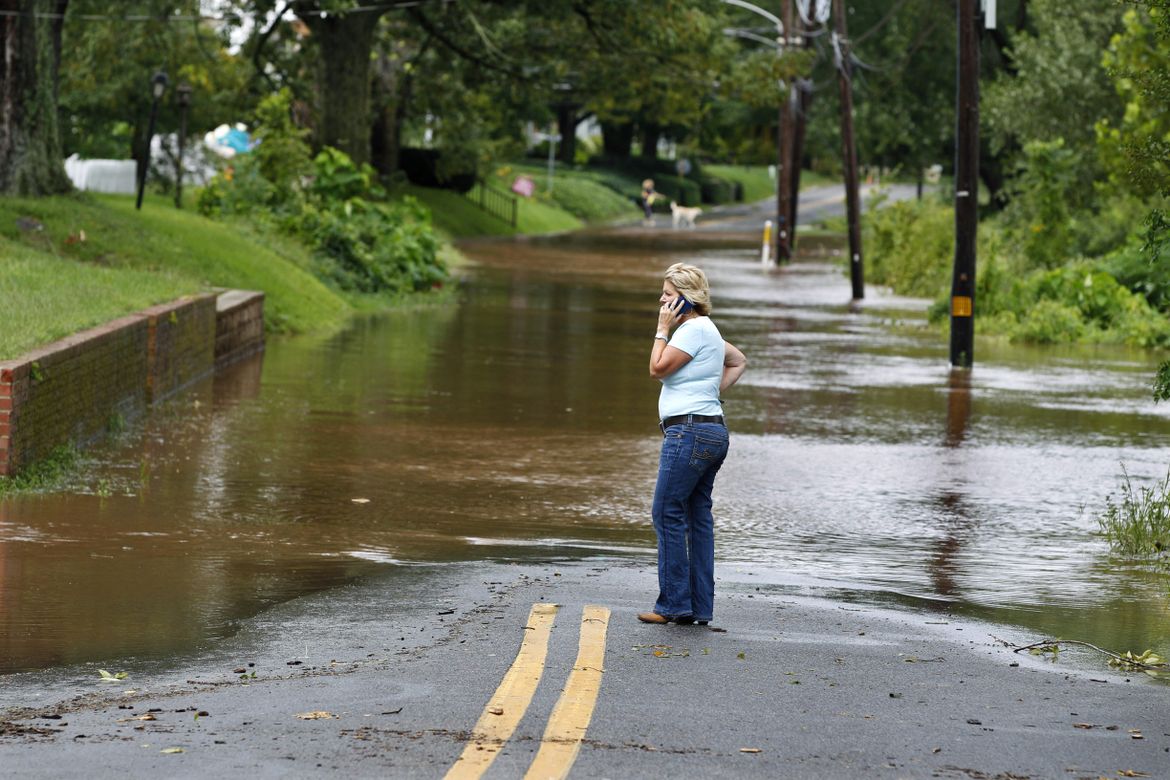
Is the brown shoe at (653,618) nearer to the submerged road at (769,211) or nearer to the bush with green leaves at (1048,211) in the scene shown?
the bush with green leaves at (1048,211)

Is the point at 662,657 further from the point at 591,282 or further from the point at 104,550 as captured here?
the point at 591,282

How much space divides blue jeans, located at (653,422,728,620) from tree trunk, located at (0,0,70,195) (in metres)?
16.6

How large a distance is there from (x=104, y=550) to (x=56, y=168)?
1561cm

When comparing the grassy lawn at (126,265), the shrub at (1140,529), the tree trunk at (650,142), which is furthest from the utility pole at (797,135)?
the tree trunk at (650,142)

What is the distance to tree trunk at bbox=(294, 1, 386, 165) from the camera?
3425 centimetres

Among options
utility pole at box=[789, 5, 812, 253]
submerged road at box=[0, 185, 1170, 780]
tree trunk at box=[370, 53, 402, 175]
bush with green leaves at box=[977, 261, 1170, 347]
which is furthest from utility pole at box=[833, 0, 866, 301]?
submerged road at box=[0, 185, 1170, 780]

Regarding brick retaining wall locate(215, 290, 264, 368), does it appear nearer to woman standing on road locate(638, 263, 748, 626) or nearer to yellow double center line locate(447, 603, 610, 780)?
woman standing on road locate(638, 263, 748, 626)

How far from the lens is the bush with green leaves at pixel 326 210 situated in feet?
98.5

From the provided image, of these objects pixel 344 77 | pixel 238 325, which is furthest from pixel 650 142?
pixel 238 325

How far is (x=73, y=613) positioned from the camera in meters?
8.24

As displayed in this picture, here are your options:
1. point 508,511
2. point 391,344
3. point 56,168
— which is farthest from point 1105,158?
point 508,511

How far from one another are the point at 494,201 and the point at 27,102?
40713 millimetres

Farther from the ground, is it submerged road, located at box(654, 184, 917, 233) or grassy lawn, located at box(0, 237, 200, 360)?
submerged road, located at box(654, 184, 917, 233)

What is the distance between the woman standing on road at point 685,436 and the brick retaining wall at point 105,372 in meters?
4.53
